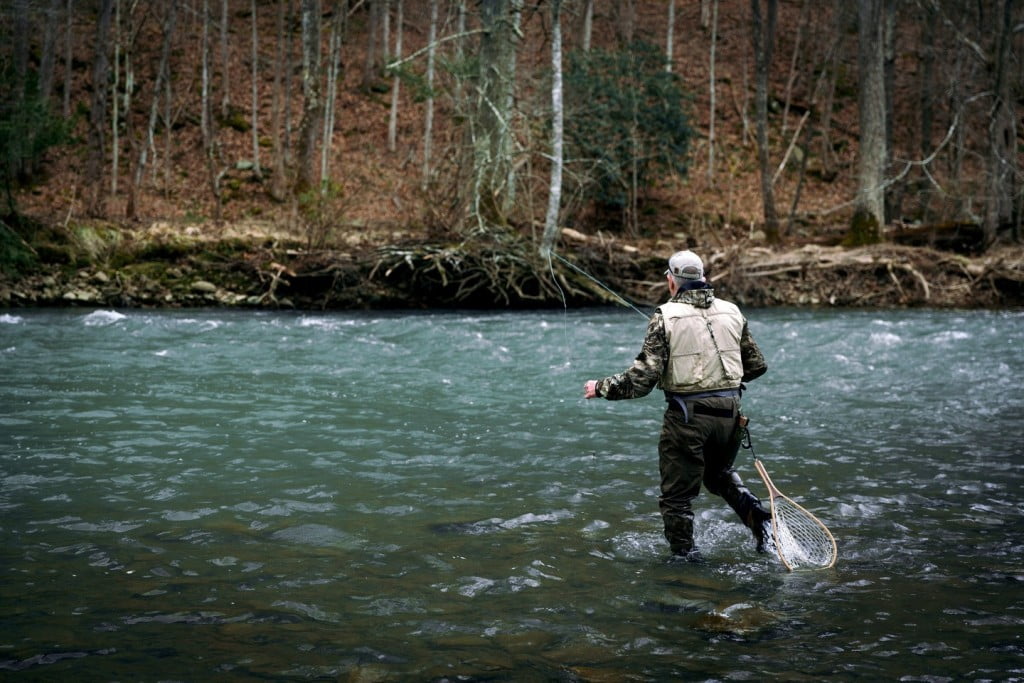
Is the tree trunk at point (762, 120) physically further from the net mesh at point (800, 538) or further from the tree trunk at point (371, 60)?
the net mesh at point (800, 538)

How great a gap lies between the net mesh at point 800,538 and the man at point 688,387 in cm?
13

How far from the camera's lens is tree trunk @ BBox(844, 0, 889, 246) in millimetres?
21766

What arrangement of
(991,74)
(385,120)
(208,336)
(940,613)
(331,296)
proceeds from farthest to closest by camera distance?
1. (385,120)
2. (991,74)
3. (331,296)
4. (208,336)
5. (940,613)

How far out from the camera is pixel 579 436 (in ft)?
29.4

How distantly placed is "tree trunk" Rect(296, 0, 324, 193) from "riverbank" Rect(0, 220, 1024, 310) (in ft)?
18.0

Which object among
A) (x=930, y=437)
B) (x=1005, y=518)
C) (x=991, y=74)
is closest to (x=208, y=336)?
(x=930, y=437)

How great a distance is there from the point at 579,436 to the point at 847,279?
13.3m

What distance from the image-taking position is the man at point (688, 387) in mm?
5594

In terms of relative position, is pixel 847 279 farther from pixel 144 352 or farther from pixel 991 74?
pixel 144 352

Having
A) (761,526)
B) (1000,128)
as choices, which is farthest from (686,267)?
(1000,128)

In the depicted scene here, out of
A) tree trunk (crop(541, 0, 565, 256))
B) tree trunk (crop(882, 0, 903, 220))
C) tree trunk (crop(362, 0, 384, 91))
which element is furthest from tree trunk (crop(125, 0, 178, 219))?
Answer: tree trunk (crop(882, 0, 903, 220))

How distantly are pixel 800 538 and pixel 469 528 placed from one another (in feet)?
7.06

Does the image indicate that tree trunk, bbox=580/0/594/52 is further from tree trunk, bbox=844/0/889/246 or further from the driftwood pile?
the driftwood pile

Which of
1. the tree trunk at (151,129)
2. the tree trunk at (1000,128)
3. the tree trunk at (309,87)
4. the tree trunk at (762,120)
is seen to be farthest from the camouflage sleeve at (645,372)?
the tree trunk at (309,87)
